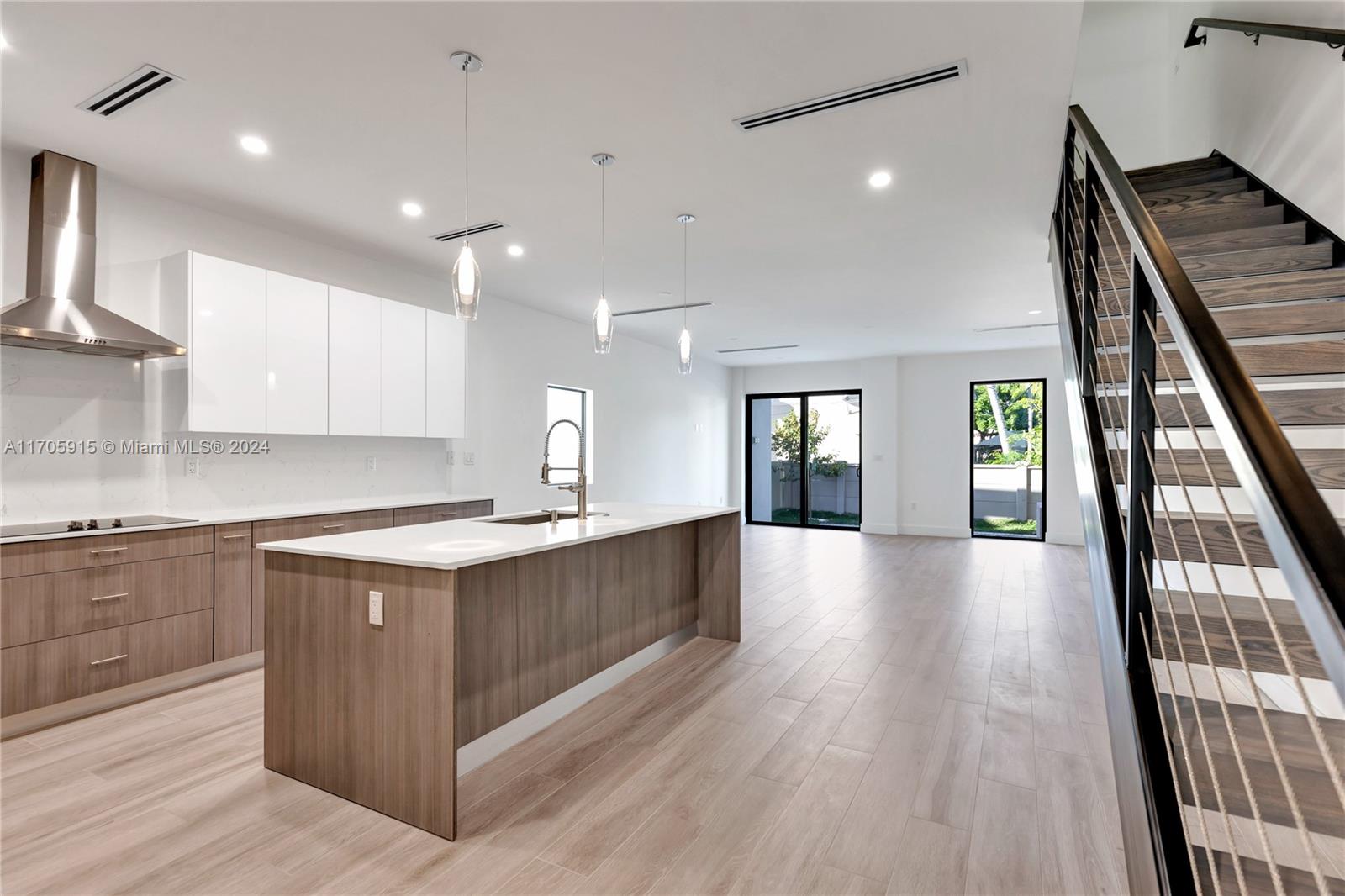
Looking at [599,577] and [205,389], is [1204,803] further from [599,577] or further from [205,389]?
[205,389]

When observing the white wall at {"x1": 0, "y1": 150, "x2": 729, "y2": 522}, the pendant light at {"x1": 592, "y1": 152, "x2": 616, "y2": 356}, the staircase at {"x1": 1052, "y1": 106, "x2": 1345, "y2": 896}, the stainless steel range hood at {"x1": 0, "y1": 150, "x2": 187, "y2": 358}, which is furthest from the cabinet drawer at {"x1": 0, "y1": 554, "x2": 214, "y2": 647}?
the staircase at {"x1": 1052, "y1": 106, "x2": 1345, "y2": 896}

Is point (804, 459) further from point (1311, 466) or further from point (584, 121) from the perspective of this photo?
point (1311, 466)

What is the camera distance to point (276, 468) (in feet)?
14.8

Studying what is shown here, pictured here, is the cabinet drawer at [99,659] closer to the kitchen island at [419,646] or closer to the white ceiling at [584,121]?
the kitchen island at [419,646]

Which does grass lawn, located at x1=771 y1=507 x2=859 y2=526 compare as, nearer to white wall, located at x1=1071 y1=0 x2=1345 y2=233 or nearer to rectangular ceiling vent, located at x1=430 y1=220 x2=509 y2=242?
white wall, located at x1=1071 y1=0 x2=1345 y2=233

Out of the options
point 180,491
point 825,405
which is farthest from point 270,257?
point 825,405

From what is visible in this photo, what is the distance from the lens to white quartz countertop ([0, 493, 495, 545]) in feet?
10.5

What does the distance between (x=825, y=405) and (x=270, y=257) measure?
8.23 m

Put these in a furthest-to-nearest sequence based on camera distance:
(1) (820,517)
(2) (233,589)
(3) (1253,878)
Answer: (1) (820,517) → (2) (233,589) → (3) (1253,878)

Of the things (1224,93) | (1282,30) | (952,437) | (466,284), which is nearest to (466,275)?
(466,284)

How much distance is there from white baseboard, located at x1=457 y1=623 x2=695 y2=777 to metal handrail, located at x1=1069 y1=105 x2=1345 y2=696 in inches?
100.0

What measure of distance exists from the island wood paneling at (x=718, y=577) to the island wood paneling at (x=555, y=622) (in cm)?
117

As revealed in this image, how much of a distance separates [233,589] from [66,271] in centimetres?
183

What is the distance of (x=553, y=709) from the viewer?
3.03 meters
